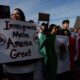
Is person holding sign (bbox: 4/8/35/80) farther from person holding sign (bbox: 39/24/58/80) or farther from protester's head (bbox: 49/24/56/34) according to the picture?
protester's head (bbox: 49/24/56/34)

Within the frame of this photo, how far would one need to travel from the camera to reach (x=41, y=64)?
7129 mm

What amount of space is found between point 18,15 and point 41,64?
5.37ft

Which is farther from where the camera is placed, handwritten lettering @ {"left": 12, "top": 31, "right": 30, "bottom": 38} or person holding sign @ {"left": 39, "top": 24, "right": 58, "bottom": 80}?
person holding sign @ {"left": 39, "top": 24, "right": 58, "bottom": 80}

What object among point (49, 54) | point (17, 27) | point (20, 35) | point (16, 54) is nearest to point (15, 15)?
point (17, 27)

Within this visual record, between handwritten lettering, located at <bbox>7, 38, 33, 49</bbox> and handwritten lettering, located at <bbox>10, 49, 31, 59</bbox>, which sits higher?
handwritten lettering, located at <bbox>7, 38, 33, 49</bbox>

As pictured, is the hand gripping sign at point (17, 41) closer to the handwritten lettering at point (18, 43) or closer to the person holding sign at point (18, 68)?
the handwritten lettering at point (18, 43)

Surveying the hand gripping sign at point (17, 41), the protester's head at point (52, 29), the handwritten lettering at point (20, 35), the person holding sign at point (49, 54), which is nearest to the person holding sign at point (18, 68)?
A: the hand gripping sign at point (17, 41)

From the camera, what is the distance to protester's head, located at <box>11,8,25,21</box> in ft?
19.6

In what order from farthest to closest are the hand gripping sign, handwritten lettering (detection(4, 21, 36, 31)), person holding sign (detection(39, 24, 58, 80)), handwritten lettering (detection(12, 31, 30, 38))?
1. person holding sign (detection(39, 24, 58, 80))
2. handwritten lettering (detection(12, 31, 30, 38))
3. handwritten lettering (detection(4, 21, 36, 31))
4. the hand gripping sign

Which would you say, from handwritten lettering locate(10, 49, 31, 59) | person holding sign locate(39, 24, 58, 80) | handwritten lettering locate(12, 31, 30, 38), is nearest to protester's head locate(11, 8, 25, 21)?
handwritten lettering locate(12, 31, 30, 38)

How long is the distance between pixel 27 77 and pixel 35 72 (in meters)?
0.76

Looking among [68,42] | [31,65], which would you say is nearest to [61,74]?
[68,42]

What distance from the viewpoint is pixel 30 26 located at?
21.9 ft

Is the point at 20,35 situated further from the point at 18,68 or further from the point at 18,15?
the point at 18,68
